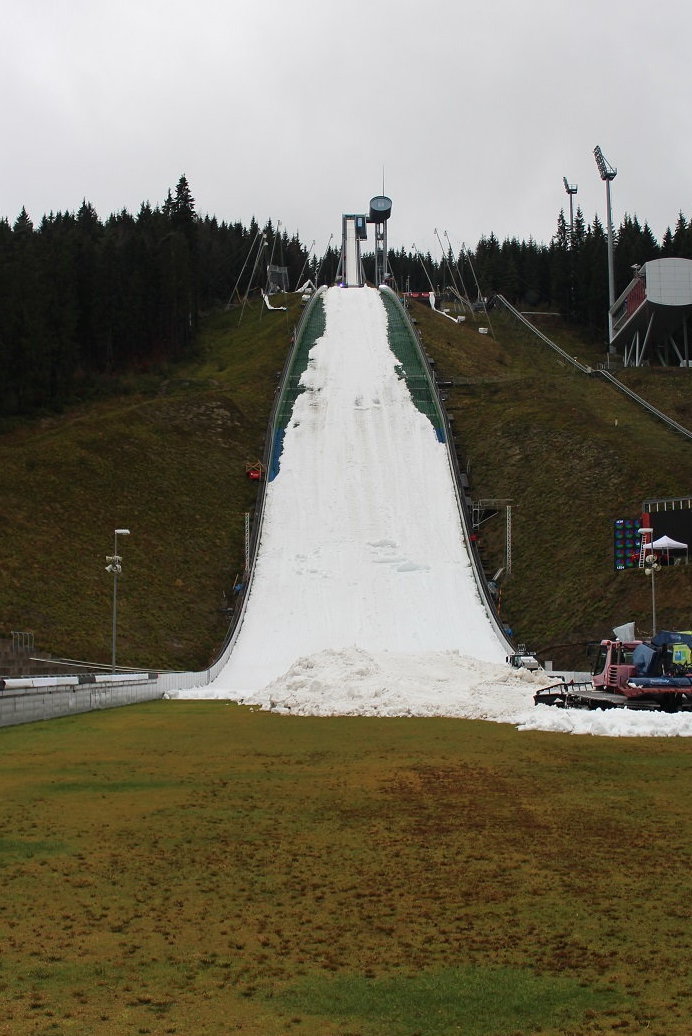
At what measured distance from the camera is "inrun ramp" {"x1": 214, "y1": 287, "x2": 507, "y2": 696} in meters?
39.2

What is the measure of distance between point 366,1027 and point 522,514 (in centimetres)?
4325

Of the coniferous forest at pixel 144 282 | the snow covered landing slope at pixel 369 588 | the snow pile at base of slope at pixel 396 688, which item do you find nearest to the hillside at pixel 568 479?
the snow covered landing slope at pixel 369 588

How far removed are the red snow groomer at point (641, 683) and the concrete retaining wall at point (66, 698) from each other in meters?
11.2

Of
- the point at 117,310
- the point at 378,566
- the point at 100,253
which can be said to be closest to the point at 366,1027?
the point at 378,566

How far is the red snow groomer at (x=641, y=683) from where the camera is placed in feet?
73.4

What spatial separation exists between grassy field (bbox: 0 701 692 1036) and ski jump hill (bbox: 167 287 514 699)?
17763 mm

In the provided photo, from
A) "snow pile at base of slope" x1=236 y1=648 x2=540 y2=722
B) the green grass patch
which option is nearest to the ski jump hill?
"snow pile at base of slope" x1=236 y1=648 x2=540 y2=722

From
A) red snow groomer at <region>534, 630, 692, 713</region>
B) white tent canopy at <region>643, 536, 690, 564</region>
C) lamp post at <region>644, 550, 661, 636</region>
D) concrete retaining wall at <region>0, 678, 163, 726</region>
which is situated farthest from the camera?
white tent canopy at <region>643, 536, 690, 564</region>

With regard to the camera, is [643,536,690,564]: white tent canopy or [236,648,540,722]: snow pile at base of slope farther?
[643,536,690,564]: white tent canopy

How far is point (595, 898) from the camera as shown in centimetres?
756

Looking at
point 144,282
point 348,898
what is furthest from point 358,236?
point 348,898

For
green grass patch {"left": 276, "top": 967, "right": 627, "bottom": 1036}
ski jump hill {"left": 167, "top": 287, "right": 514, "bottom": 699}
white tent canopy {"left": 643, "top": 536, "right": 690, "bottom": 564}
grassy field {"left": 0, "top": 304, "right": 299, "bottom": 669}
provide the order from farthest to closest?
ski jump hill {"left": 167, "top": 287, "right": 514, "bottom": 699} < grassy field {"left": 0, "top": 304, "right": 299, "bottom": 669} < white tent canopy {"left": 643, "top": 536, "right": 690, "bottom": 564} < green grass patch {"left": 276, "top": 967, "right": 627, "bottom": 1036}

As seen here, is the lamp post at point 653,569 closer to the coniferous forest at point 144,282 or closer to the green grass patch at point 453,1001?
the green grass patch at point 453,1001

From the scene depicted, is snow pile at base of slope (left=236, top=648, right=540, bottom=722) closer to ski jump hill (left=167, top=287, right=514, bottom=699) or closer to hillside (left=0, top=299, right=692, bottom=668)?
ski jump hill (left=167, top=287, right=514, bottom=699)
